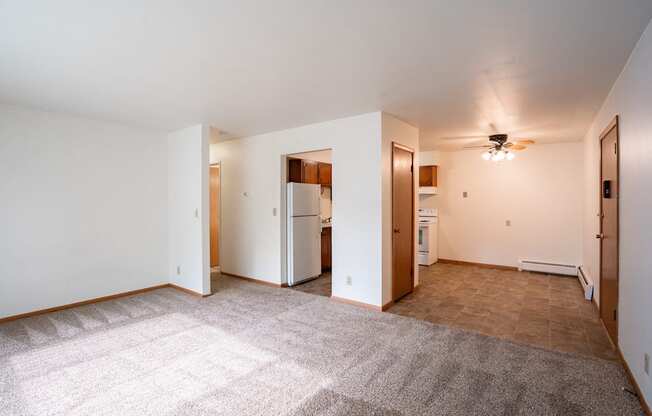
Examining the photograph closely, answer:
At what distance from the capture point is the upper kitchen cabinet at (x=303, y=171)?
5.38 metres

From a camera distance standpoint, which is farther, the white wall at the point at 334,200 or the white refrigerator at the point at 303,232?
the white refrigerator at the point at 303,232

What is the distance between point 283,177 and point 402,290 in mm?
2480

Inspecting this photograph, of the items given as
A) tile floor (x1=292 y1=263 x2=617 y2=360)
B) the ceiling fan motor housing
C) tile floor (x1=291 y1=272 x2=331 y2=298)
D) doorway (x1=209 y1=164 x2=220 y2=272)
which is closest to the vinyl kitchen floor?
tile floor (x1=292 y1=263 x2=617 y2=360)

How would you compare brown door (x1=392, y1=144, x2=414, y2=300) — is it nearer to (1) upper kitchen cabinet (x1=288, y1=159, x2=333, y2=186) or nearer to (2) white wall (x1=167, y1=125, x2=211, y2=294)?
(1) upper kitchen cabinet (x1=288, y1=159, x2=333, y2=186)

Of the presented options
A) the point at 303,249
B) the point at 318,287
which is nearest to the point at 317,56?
the point at 303,249

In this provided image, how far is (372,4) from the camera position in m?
1.80

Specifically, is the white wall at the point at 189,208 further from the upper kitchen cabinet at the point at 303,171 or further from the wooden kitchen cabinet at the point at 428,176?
the wooden kitchen cabinet at the point at 428,176

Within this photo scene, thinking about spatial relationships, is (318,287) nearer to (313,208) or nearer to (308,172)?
(313,208)

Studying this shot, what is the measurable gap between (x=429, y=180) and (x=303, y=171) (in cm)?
311

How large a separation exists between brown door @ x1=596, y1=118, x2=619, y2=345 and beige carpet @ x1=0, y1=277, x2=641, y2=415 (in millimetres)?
658

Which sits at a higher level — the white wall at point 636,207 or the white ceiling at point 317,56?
the white ceiling at point 317,56

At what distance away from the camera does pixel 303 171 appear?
5.54 meters

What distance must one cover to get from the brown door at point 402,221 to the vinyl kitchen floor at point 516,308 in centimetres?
27

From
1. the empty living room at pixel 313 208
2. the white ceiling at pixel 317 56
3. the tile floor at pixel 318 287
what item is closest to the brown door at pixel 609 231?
the empty living room at pixel 313 208
